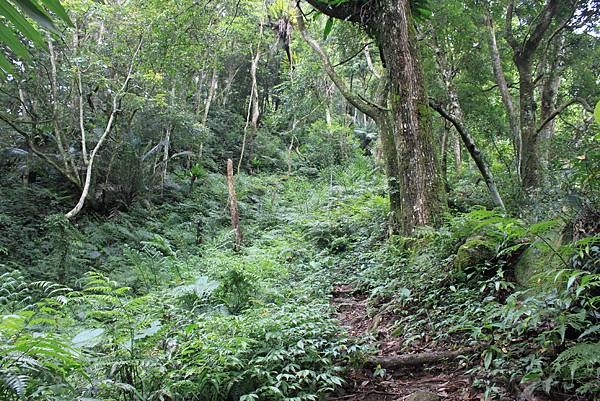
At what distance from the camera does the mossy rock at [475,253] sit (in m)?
4.09

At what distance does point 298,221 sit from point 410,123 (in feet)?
17.5

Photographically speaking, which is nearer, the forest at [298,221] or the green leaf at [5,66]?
the green leaf at [5,66]

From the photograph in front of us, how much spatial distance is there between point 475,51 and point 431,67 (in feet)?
5.68

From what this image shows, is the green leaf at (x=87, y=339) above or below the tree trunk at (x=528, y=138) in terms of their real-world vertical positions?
below

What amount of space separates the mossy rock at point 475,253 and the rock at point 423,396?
1641mm

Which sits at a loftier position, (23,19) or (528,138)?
(528,138)

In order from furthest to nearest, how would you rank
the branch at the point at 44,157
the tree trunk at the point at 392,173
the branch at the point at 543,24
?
the branch at the point at 44,157 < the branch at the point at 543,24 < the tree trunk at the point at 392,173

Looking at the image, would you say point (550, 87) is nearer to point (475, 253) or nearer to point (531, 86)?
point (531, 86)

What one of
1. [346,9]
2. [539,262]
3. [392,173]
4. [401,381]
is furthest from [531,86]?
[401,381]

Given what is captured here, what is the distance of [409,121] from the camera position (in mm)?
5430

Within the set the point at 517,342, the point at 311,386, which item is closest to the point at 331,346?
the point at 311,386

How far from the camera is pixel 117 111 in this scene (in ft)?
35.2

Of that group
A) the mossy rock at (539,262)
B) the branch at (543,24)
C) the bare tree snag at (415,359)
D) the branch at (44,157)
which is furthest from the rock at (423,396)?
the branch at (44,157)

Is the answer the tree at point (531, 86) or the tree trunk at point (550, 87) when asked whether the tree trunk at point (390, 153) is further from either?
the tree trunk at point (550, 87)
